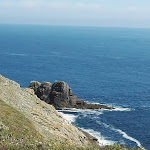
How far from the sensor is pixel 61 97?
349ft

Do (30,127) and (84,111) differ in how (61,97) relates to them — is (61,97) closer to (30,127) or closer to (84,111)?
(84,111)

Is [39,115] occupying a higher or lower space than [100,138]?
higher

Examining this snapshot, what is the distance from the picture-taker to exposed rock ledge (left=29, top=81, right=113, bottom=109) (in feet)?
343

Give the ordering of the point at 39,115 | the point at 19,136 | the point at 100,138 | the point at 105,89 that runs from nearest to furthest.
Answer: the point at 19,136
the point at 39,115
the point at 100,138
the point at 105,89

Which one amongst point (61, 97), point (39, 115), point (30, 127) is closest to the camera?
point (30, 127)

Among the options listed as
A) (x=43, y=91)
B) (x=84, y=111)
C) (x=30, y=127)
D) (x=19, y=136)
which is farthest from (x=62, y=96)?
(x=19, y=136)

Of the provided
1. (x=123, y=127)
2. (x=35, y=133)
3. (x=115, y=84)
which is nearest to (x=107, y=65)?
(x=115, y=84)

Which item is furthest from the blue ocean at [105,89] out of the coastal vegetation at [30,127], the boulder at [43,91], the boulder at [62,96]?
the coastal vegetation at [30,127]

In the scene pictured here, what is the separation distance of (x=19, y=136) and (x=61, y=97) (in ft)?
256

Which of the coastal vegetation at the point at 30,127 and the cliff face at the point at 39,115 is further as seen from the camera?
the cliff face at the point at 39,115

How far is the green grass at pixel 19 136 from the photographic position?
950 inches

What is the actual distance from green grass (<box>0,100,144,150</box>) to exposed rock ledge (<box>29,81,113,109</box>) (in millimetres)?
61991

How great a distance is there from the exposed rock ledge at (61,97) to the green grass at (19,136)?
62.0 metres

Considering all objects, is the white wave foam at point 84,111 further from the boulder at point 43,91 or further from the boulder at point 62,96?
the boulder at point 43,91
